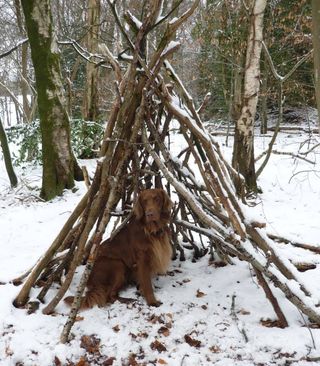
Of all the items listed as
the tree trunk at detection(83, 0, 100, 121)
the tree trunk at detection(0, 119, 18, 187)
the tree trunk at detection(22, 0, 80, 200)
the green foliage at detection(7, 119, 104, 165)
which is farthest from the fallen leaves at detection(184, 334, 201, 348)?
the tree trunk at detection(83, 0, 100, 121)

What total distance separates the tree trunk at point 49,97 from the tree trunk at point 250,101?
11.0ft

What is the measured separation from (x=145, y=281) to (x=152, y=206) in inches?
28.0

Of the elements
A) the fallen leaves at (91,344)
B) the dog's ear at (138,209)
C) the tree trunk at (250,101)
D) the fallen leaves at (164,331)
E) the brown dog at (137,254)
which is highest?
the tree trunk at (250,101)

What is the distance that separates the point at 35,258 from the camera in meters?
4.54

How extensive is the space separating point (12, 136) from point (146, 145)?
830 centimetres

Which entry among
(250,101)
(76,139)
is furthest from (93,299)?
(76,139)

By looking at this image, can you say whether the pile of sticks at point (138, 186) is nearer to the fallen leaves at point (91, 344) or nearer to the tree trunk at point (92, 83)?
the fallen leaves at point (91, 344)

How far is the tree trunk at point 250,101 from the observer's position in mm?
7012

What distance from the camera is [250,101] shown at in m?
7.28

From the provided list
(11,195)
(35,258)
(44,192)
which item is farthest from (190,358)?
(11,195)

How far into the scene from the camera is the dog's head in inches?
135

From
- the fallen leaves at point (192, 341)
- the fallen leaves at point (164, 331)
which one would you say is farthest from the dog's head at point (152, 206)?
the fallen leaves at point (192, 341)

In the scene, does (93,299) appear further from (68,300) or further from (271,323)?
(271,323)

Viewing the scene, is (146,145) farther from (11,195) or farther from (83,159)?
(83,159)
